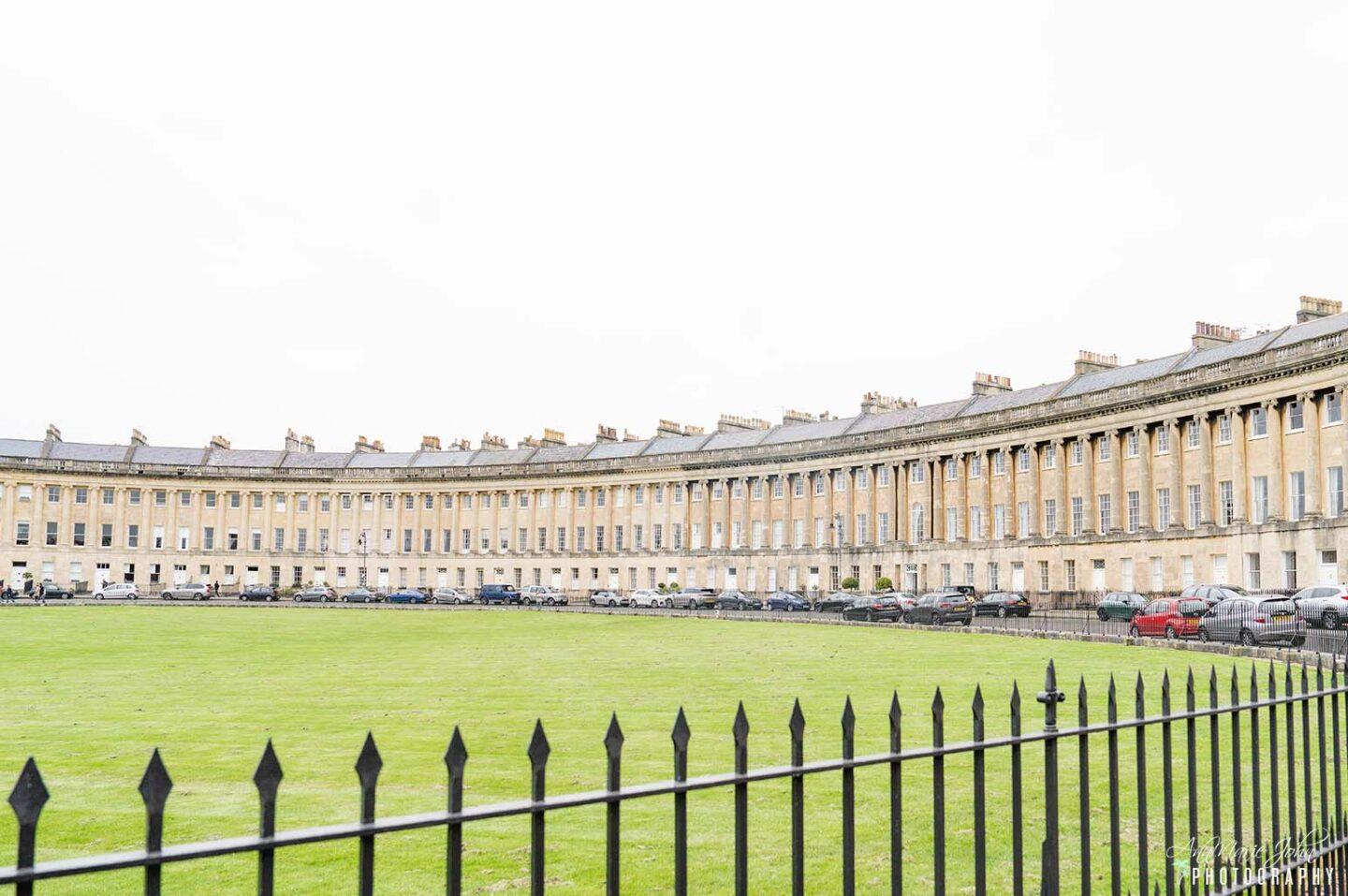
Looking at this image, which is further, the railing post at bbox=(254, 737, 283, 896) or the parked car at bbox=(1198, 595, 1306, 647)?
the parked car at bbox=(1198, 595, 1306, 647)

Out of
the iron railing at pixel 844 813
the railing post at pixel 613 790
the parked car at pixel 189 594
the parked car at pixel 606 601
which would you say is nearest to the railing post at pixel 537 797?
the iron railing at pixel 844 813

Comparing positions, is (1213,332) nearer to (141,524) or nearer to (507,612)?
(507,612)

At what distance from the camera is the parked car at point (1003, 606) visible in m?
55.9

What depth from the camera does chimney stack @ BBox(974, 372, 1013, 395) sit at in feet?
285

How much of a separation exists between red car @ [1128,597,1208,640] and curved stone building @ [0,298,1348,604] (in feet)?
72.2

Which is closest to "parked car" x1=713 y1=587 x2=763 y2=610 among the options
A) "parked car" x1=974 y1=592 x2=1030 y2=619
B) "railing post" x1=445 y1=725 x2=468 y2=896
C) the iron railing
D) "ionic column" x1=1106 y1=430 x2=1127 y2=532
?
"parked car" x1=974 y1=592 x2=1030 y2=619

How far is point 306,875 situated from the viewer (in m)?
8.81

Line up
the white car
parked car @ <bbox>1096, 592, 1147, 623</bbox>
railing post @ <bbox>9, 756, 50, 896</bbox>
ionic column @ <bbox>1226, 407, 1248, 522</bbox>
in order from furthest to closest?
1. the white car
2. ionic column @ <bbox>1226, 407, 1248, 522</bbox>
3. parked car @ <bbox>1096, 592, 1147, 623</bbox>
4. railing post @ <bbox>9, 756, 50, 896</bbox>

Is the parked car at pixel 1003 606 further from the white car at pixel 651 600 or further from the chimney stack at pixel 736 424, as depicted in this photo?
the chimney stack at pixel 736 424

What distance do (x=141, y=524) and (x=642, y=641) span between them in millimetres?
87374

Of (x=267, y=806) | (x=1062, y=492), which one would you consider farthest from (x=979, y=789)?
(x=1062, y=492)

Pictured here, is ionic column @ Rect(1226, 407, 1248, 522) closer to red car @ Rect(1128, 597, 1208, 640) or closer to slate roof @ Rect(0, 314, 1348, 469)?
slate roof @ Rect(0, 314, 1348, 469)

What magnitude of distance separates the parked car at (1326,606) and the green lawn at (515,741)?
7.86m

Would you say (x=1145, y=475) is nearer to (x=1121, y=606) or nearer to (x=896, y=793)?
(x=1121, y=606)
